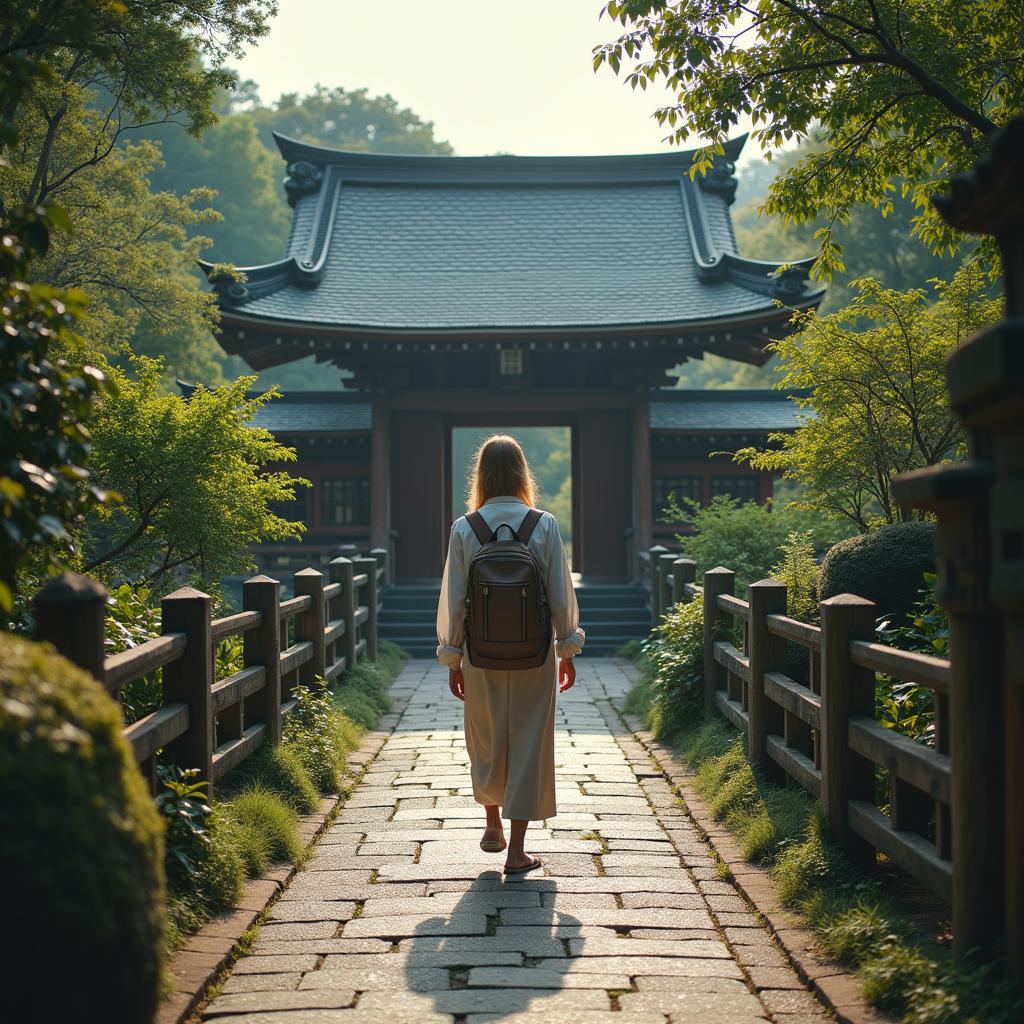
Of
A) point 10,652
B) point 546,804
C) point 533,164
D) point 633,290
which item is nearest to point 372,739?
point 546,804

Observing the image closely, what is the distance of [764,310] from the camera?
16.1 metres

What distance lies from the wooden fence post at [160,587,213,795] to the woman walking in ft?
3.35

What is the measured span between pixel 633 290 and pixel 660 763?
482 inches

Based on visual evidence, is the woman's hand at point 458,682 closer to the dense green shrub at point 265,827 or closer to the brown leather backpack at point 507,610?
the brown leather backpack at point 507,610

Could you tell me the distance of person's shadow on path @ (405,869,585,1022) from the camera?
372cm

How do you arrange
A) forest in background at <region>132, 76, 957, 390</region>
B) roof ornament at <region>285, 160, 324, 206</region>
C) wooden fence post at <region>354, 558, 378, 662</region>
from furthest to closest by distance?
forest in background at <region>132, 76, 957, 390</region> → roof ornament at <region>285, 160, 324, 206</region> → wooden fence post at <region>354, 558, 378, 662</region>

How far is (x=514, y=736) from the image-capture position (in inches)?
207

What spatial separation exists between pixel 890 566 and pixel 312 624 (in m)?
3.96

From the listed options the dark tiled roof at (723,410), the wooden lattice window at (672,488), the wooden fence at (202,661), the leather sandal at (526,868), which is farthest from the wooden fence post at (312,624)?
the wooden lattice window at (672,488)

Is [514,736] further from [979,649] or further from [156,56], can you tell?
[156,56]

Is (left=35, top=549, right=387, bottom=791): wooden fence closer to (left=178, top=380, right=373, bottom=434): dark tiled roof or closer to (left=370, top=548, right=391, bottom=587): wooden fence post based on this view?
(left=370, top=548, right=391, bottom=587): wooden fence post

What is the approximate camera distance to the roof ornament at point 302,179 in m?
21.9

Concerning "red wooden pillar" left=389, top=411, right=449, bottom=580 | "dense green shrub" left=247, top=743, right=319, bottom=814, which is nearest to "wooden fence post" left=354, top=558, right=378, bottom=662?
"red wooden pillar" left=389, top=411, right=449, bottom=580

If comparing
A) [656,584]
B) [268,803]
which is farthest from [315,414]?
[268,803]
